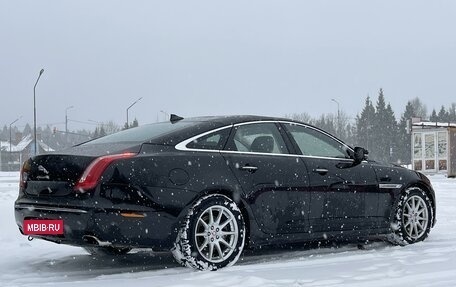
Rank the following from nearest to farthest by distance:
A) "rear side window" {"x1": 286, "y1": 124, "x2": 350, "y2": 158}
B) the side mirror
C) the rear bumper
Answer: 1. the rear bumper
2. "rear side window" {"x1": 286, "y1": 124, "x2": 350, "y2": 158}
3. the side mirror

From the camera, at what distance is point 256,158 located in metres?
5.79

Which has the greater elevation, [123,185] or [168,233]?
[123,185]

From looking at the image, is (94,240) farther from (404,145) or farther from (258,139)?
(404,145)

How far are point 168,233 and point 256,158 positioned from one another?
45.2 inches

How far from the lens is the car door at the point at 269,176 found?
18.5 feet

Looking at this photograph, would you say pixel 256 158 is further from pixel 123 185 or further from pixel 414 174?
pixel 414 174

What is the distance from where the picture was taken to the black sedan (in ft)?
16.4

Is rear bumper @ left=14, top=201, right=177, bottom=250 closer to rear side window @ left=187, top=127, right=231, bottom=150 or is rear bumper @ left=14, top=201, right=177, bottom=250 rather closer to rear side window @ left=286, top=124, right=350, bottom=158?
rear side window @ left=187, top=127, right=231, bottom=150

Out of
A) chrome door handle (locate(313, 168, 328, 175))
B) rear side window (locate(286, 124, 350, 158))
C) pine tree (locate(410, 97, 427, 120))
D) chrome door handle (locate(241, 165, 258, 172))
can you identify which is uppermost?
pine tree (locate(410, 97, 427, 120))

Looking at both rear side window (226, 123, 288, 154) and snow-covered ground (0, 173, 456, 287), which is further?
rear side window (226, 123, 288, 154)

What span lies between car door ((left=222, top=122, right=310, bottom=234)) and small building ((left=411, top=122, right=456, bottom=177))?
29418 millimetres

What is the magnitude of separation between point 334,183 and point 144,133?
190cm

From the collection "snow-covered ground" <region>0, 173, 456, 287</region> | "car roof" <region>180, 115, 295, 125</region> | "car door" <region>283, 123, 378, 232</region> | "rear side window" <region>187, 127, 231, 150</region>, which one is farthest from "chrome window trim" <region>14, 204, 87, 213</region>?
"car door" <region>283, 123, 378, 232</region>

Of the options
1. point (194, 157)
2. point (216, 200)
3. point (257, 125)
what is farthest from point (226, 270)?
point (257, 125)
